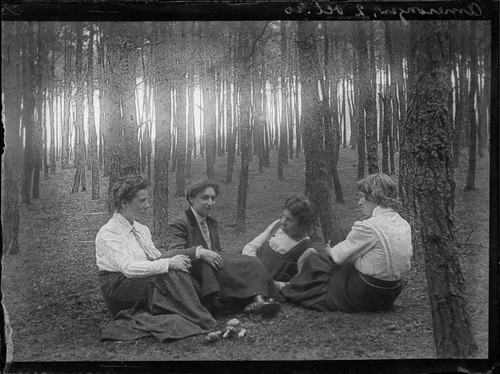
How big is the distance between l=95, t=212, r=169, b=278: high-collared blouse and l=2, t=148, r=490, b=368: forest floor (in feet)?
0.29

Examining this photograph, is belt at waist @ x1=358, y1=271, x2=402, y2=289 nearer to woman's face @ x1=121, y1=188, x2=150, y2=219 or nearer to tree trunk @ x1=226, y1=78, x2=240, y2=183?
tree trunk @ x1=226, y1=78, x2=240, y2=183

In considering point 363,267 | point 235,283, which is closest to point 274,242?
point 235,283

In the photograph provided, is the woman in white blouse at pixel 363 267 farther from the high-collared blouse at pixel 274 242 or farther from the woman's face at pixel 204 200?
the woman's face at pixel 204 200

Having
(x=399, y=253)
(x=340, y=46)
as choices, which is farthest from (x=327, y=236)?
(x=340, y=46)

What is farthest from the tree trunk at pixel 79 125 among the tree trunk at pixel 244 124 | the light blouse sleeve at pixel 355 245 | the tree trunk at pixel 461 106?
the tree trunk at pixel 461 106

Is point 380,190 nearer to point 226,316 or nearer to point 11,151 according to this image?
point 226,316

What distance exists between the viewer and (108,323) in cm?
468

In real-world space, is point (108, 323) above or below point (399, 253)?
below

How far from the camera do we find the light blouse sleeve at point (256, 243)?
15.4ft

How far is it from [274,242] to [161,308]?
110 centimetres

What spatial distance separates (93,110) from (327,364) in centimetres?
295

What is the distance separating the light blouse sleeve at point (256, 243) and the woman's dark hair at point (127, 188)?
101 centimetres

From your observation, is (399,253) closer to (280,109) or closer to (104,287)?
(280,109)

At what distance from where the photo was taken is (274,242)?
471 centimetres
